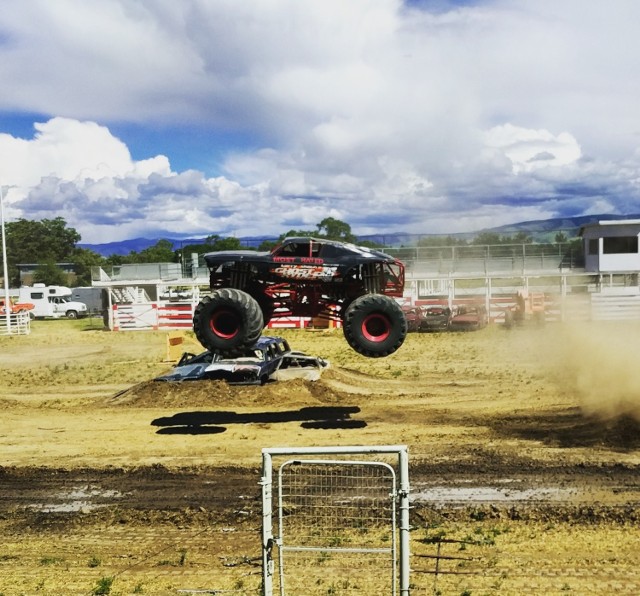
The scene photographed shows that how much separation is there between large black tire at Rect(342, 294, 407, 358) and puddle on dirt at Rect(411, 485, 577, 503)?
336cm

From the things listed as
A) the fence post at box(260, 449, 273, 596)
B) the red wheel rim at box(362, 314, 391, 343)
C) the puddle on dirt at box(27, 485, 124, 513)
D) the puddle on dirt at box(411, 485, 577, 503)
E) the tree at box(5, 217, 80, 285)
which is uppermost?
the tree at box(5, 217, 80, 285)

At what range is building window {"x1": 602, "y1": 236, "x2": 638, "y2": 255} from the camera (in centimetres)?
4244

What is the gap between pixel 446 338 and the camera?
28.9 metres

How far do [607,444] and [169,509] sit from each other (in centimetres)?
679

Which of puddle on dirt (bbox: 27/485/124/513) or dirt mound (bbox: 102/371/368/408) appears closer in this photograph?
puddle on dirt (bbox: 27/485/124/513)

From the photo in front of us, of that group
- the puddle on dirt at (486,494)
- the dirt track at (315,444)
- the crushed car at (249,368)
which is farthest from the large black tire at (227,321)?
the puddle on dirt at (486,494)

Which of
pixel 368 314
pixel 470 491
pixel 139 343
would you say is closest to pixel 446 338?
Answer: pixel 139 343

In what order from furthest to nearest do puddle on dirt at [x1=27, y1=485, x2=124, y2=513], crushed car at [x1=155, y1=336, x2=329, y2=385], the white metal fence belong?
the white metal fence
crushed car at [x1=155, y1=336, x2=329, y2=385]
puddle on dirt at [x1=27, y1=485, x2=124, y2=513]

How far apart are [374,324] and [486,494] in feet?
13.3

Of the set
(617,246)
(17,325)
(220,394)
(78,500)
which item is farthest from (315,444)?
(617,246)

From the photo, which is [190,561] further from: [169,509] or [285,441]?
[285,441]

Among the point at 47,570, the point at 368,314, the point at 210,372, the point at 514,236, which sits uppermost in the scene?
the point at 514,236

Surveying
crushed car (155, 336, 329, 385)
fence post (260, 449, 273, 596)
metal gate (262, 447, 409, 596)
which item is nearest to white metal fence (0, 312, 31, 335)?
crushed car (155, 336, 329, 385)

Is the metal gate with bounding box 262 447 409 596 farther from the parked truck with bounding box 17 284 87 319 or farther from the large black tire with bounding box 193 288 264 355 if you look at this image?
the parked truck with bounding box 17 284 87 319
